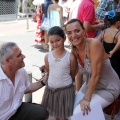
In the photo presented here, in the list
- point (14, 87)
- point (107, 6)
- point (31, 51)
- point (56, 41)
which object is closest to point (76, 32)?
point (56, 41)

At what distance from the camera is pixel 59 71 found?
7.42 ft

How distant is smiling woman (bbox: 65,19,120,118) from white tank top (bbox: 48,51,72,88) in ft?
0.41

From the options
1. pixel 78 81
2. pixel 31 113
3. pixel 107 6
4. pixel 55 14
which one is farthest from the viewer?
pixel 55 14

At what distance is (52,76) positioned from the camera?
7.55 feet

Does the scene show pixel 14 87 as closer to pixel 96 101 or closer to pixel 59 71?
pixel 59 71

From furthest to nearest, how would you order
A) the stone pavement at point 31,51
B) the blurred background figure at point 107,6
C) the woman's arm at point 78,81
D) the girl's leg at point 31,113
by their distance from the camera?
1. the stone pavement at point 31,51
2. the blurred background figure at point 107,6
3. the woman's arm at point 78,81
4. the girl's leg at point 31,113

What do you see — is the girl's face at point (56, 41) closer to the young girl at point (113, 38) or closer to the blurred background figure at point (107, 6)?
the young girl at point (113, 38)

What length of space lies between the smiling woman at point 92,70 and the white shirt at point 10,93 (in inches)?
21.8

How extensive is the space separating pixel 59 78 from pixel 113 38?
1013mm

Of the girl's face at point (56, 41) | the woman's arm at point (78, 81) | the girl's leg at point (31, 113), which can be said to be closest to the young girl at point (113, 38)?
the woman's arm at point (78, 81)

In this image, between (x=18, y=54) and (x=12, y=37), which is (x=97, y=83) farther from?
(x=12, y=37)

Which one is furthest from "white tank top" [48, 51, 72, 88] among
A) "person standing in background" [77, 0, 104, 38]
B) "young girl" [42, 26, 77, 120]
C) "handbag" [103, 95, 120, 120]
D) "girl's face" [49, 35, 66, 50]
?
"person standing in background" [77, 0, 104, 38]

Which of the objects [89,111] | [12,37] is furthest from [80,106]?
[12,37]

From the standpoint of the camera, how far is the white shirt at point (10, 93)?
2.15 metres
